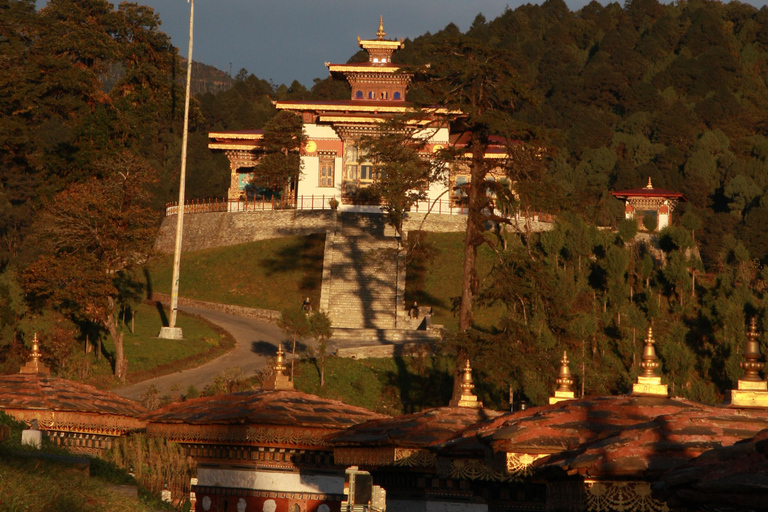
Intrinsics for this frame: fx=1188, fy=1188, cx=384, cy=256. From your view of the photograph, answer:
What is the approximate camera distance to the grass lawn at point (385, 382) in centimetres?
3403

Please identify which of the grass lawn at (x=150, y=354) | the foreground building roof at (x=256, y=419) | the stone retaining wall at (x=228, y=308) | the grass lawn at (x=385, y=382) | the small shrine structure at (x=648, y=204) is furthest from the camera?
the small shrine structure at (x=648, y=204)

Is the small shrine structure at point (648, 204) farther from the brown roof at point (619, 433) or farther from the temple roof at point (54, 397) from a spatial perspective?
the brown roof at point (619, 433)

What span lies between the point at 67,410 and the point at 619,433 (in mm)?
7061

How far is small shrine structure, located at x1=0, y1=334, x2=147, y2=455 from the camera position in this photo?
41.6ft

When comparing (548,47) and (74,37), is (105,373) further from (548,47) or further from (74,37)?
(548,47)

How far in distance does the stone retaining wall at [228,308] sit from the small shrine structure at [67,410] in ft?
104

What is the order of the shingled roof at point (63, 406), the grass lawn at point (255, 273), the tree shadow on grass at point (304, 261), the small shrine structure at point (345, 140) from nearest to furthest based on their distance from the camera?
the shingled roof at point (63, 406), the grass lawn at point (255, 273), the tree shadow on grass at point (304, 261), the small shrine structure at point (345, 140)

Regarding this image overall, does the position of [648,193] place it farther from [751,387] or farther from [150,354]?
[751,387]

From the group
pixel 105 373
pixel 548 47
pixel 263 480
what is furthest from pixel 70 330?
pixel 548 47

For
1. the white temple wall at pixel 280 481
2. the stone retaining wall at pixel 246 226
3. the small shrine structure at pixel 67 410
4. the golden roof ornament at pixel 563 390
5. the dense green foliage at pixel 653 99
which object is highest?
the dense green foliage at pixel 653 99

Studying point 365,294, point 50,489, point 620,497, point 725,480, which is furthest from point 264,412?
point 365,294

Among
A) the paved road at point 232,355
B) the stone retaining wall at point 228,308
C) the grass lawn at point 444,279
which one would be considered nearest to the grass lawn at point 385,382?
the paved road at point 232,355

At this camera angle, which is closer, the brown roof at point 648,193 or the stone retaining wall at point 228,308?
the stone retaining wall at point 228,308

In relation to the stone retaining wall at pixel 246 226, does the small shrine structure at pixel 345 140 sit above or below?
above
